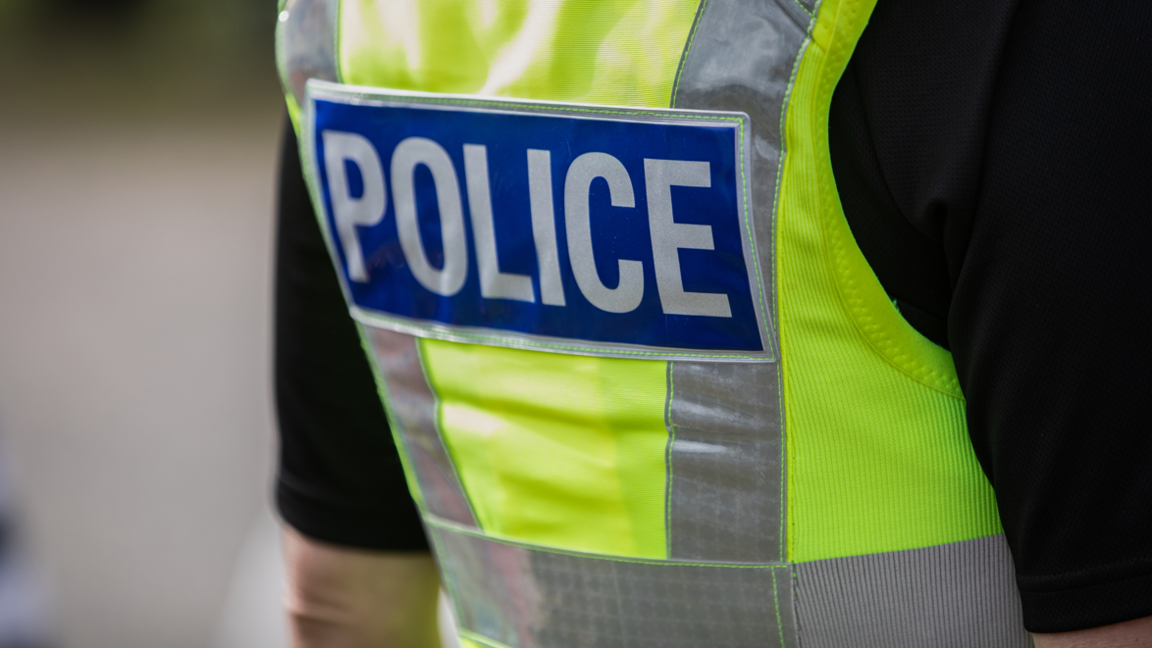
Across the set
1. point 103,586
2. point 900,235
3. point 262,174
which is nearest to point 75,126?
point 262,174

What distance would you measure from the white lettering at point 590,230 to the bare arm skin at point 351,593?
20.6 inches

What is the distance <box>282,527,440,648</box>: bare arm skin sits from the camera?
1.19m

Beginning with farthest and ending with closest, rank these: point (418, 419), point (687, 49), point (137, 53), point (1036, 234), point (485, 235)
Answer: point (137, 53)
point (418, 419)
point (485, 235)
point (687, 49)
point (1036, 234)

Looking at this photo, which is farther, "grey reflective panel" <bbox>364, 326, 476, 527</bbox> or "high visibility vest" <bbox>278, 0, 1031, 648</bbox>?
"grey reflective panel" <bbox>364, 326, 476, 527</bbox>

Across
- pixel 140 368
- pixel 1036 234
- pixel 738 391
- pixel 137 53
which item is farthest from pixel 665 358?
pixel 137 53

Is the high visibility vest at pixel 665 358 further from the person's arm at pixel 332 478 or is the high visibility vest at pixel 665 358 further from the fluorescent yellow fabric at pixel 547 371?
the person's arm at pixel 332 478

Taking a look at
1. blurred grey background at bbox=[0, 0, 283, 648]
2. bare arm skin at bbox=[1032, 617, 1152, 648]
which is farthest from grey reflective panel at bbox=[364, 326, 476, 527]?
blurred grey background at bbox=[0, 0, 283, 648]

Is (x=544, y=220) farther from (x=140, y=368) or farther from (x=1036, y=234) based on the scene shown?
(x=140, y=368)

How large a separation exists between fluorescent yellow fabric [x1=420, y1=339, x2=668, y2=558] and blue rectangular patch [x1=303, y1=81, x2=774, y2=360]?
0.02 m

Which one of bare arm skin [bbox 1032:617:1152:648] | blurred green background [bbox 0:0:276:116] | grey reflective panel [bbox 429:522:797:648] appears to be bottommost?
blurred green background [bbox 0:0:276:116]

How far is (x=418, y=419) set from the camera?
96cm

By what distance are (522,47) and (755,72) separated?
7.1 inches

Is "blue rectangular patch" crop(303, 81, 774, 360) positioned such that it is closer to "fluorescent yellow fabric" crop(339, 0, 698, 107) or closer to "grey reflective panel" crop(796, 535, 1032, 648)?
"fluorescent yellow fabric" crop(339, 0, 698, 107)

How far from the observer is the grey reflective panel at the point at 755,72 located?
70cm
